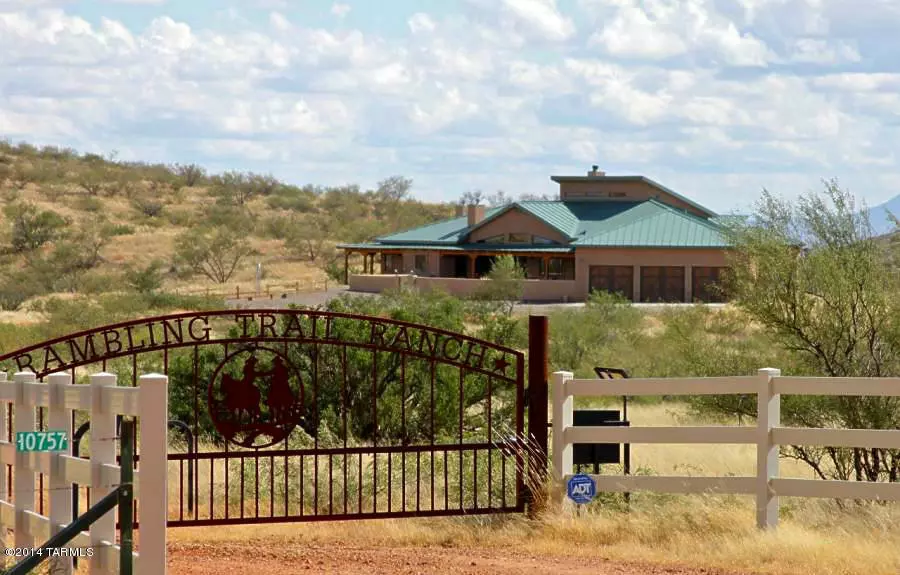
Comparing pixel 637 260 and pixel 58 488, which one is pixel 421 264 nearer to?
pixel 637 260

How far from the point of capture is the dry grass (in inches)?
369

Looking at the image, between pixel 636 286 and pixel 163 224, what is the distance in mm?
43582

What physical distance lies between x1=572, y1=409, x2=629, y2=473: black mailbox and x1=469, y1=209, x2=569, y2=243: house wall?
Answer: 49.7 m

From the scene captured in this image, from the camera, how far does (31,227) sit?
78000mm

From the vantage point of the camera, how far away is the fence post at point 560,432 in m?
11.1

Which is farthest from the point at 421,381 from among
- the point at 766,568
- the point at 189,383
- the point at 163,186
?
the point at 163,186

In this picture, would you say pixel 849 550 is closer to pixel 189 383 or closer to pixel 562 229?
pixel 189 383

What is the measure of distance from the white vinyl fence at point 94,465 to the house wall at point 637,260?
5036 centimetres

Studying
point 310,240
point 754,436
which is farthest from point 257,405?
point 310,240

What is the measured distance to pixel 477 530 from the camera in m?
11.3

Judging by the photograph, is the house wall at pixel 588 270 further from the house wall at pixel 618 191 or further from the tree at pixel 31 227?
the tree at pixel 31 227

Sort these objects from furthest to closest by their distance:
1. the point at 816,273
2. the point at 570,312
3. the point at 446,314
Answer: the point at 570,312 → the point at 446,314 → the point at 816,273

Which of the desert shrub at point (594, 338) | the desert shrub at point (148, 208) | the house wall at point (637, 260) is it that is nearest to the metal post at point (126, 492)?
the desert shrub at point (594, 338)

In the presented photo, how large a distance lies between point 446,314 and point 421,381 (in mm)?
6937
